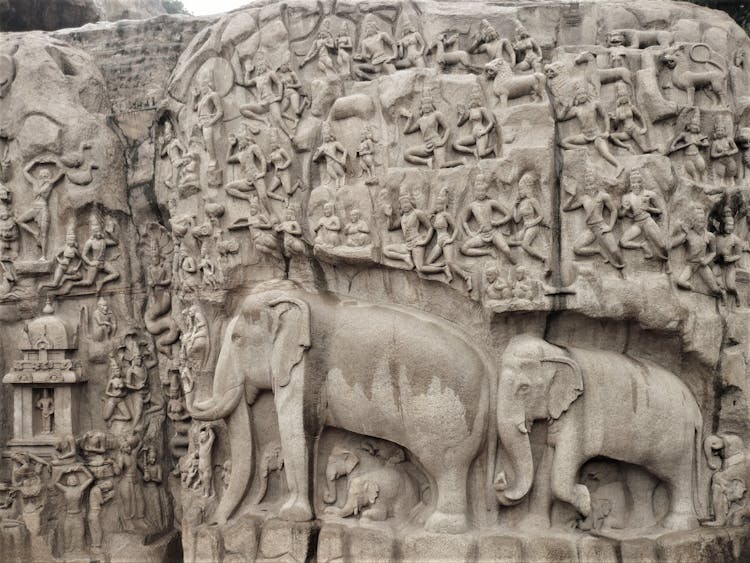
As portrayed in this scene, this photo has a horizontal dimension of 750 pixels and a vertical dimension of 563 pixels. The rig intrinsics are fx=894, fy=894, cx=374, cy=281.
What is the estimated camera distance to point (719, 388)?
7824mm

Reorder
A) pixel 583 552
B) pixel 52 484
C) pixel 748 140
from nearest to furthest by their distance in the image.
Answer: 1. pixel 583 552
2. pixel 748 140
3. pixel 52 484

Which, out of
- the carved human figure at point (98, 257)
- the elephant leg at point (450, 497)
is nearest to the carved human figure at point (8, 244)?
the carved human figure at point (98, 257)

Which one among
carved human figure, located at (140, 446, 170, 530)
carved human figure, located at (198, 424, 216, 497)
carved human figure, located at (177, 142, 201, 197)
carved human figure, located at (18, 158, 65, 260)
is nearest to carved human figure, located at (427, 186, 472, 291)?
carved human figure, located at (177, 142, 201, 197)

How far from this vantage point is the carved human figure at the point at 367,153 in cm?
789

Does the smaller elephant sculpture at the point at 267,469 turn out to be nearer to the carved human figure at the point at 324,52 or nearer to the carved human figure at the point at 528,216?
the carved human figure at the point at 528,216

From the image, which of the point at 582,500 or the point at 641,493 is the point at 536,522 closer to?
the point at 582,500

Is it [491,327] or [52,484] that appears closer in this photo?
[491,327]

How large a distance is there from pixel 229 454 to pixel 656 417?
392 centimetres

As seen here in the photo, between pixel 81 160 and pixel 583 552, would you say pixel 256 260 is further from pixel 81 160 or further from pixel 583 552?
pixel 583 552

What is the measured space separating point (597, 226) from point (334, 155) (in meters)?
2.37

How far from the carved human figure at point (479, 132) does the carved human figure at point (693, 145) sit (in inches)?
61.4

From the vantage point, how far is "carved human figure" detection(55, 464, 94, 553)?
909 centimetres

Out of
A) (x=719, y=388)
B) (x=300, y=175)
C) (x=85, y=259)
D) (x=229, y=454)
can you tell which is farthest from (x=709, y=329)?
(x=85, y=259)

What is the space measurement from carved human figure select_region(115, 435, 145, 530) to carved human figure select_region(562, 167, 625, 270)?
16.4 feet
